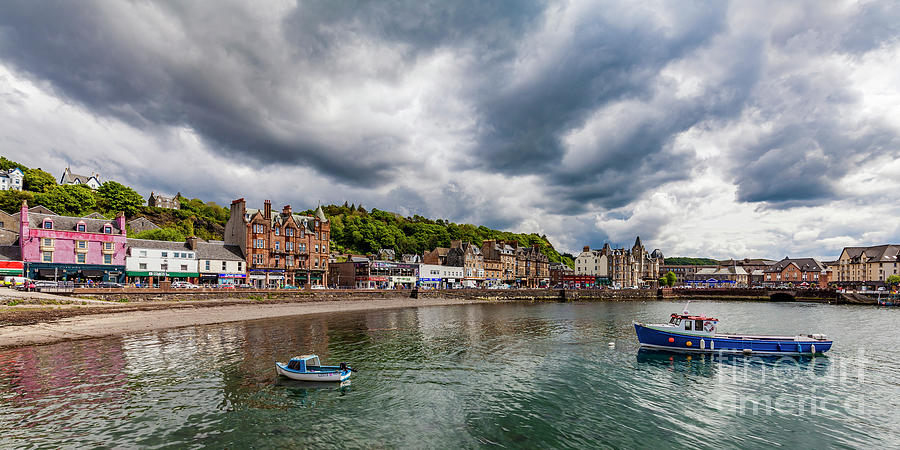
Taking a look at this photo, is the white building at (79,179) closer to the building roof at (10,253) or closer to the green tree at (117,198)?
the green tree at (117,198)

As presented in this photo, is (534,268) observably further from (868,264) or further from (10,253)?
(10,253)

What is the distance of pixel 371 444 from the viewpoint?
14.4 m

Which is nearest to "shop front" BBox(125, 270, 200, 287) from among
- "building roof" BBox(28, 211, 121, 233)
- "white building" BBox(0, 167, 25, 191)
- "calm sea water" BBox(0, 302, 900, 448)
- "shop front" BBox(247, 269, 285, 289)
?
"building roof" BBox(28, 211, 121, 233)

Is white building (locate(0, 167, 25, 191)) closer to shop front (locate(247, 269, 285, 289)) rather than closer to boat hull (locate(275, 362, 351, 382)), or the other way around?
shop front (locate(247, 269, 285, 289))

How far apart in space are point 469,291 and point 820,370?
2875 inches

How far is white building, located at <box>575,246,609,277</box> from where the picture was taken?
156462 millimetres

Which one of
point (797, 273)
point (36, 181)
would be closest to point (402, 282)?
point (36, 181)

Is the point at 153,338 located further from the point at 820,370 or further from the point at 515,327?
the point at 820,370

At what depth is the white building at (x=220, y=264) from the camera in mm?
72500

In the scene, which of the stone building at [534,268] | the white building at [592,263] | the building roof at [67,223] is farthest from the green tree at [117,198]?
the white building at [592,263]

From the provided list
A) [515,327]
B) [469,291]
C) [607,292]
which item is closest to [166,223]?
[469,291]

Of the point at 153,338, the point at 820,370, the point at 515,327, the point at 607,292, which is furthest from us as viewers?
the point at 607,292

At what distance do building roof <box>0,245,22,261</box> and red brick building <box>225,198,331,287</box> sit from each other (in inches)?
1210

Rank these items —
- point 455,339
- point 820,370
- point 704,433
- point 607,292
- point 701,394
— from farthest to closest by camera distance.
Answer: point 607,292 → point 455,339 → point 820,370 → point 701,394 → point 704,433
